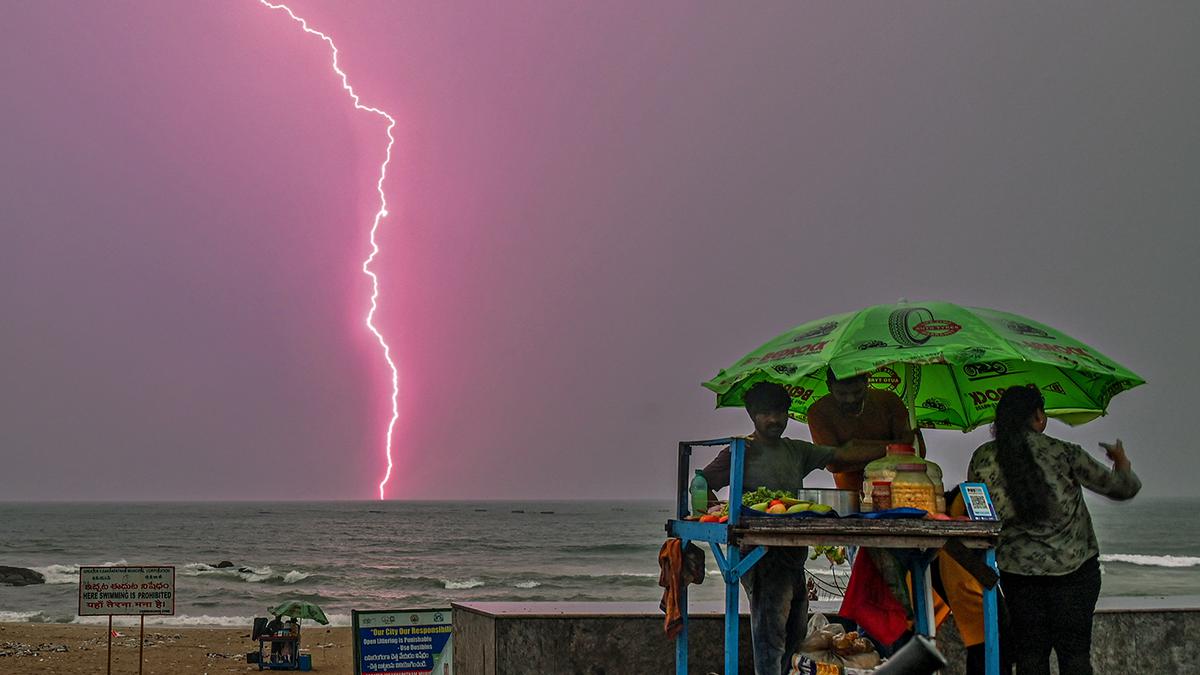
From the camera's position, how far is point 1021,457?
5.07 metres

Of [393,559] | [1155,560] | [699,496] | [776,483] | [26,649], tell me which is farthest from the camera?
[393,559]

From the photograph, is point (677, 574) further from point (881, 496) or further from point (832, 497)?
point (881, 496)

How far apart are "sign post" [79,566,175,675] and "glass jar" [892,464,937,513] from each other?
786 centimetres

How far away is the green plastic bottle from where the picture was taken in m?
5.38

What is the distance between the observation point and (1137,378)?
216 inches

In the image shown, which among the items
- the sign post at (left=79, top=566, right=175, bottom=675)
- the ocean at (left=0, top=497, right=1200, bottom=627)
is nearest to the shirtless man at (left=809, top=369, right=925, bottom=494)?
the sign post at (left=79, top=566, right=175, bottom=675)

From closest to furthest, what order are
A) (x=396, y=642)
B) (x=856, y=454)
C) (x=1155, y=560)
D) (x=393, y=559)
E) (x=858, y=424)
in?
1. (x=856, y=454)
2. (x=858, y=424)
3. (x=396, y=642)
4. (x=1155, y=560)
5. (x=393, y=559)

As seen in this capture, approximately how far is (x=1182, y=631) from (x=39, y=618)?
28681 millimetres

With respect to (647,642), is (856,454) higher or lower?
higher

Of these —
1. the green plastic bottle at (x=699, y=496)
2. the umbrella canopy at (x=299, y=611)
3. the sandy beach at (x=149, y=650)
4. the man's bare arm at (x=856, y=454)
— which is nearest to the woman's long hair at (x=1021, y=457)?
the man's bare arm at (x=856, y=454)

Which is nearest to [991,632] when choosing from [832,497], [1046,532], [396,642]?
[1046,532]

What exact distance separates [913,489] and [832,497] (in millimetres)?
363

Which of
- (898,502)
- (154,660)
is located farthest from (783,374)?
(154,660)

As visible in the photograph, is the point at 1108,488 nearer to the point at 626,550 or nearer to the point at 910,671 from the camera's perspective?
the point at 910,671
